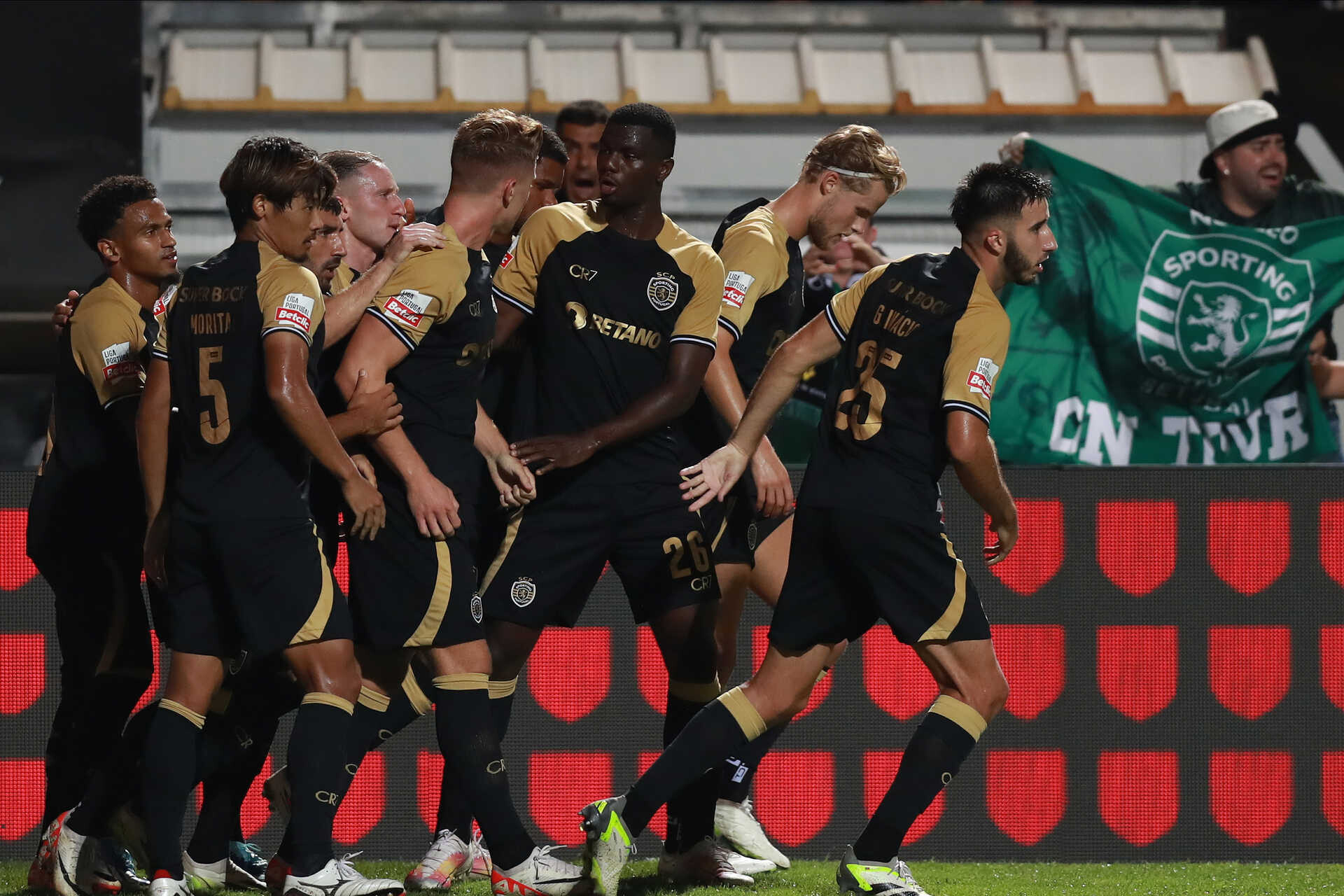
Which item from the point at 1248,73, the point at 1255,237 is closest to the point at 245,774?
the point at 1255,237

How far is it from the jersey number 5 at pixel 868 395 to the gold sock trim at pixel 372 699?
138 cm

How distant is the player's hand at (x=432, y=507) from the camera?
4.38 metres

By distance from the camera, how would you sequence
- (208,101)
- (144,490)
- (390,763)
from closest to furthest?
1. (144,490)
2. (390,763)
3. (208,101)

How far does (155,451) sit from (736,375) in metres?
1.58

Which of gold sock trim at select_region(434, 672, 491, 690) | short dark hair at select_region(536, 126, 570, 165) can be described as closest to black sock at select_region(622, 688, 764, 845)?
gold sock trim at select_region(434, 672, 491, 690)

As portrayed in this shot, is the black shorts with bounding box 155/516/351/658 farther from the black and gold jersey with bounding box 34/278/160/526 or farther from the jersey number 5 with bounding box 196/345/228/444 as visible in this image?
the black and gold jersey with bounding box 34/278/160/526

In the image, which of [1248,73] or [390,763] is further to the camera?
[1248,73]

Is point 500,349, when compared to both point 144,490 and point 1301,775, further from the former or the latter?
point 1301,775

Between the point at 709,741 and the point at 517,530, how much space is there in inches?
31.1

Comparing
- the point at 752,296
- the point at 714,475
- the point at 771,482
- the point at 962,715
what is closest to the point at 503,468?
the point at 714,475

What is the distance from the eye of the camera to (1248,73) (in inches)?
406

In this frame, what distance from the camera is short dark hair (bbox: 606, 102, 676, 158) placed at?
183 inches

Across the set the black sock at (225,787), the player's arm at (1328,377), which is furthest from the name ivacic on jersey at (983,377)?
the player's arm at (1328,377)

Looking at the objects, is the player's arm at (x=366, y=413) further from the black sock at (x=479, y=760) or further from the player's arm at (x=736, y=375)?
the player's arm at (x=736, y=375)
